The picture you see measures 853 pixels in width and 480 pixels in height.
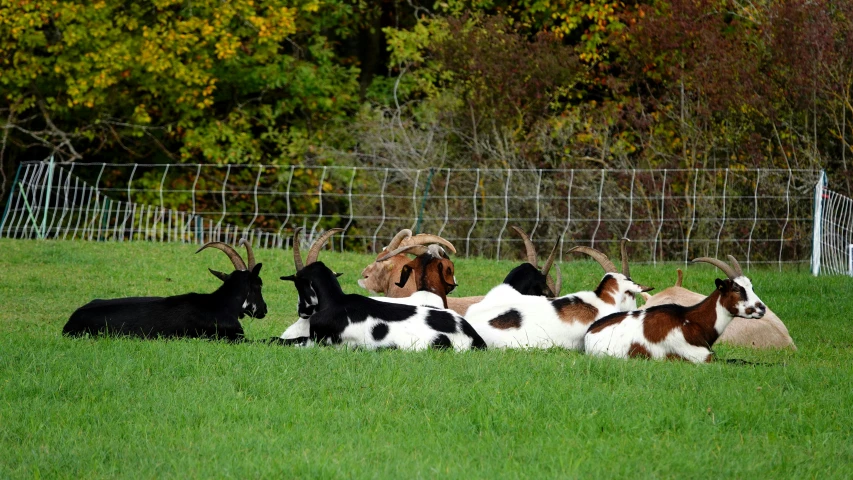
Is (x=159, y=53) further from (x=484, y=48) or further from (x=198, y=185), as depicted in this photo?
(x=484, y=48)

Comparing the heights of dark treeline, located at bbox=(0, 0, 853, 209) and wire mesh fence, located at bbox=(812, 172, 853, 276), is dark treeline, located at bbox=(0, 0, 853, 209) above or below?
above

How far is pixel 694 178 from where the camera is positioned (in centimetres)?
1927

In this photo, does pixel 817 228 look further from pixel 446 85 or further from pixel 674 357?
pixel 446 85

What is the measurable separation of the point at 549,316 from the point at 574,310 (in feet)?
0.74

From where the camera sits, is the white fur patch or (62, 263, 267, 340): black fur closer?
(62, 263, 267, 340): black fur

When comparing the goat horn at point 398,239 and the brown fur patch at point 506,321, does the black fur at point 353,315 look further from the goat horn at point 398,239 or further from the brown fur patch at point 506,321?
the goat horn at point 398,239

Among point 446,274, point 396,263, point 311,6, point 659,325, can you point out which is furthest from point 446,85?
point 659,325

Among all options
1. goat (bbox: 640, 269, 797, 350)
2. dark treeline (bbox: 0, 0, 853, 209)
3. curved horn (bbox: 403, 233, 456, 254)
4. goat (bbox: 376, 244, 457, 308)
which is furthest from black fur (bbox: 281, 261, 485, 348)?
dark treeline (bbox: 0, 0, 853, 209)

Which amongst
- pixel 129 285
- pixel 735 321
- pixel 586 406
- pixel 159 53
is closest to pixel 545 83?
pixel 159 53

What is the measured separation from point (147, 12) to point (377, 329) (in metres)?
17.9

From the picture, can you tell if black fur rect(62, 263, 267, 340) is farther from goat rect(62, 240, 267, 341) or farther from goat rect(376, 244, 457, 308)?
goat rect(376, 244, 457, 308)

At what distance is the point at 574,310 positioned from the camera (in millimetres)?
9125

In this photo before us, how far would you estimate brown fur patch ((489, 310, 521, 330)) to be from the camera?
902 cm

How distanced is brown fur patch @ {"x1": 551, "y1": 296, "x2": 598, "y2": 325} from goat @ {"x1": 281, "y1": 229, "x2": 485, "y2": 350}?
2.80ft
